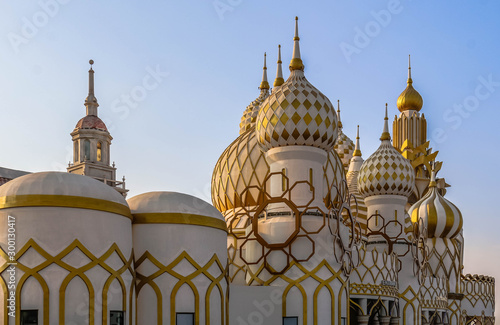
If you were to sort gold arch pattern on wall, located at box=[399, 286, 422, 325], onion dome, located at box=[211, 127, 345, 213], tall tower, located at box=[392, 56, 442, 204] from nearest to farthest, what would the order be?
onion dome, located at box=[211, 127, 345, 213] → gold arch pattern on wall, located at box=[399, 286, 422, 325] → tall tower, located at box=[392, 56, 442, 204]

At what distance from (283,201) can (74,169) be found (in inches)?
734

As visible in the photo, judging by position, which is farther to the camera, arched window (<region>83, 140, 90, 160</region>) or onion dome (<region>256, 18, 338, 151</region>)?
arched window (<region>83, 140, 90, 160</region>)

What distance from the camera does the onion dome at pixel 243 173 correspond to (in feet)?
80.9

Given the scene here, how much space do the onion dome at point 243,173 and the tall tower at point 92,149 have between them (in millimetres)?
12138

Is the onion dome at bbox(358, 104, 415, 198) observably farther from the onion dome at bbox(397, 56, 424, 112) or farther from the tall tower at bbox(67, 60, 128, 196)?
the onion dome at bbox(397, 56, 424, 112)

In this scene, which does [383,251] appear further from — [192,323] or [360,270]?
[192,323]

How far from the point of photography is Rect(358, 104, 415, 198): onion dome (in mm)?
27609

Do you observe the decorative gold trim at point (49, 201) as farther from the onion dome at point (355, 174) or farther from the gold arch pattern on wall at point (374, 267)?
the onion dome at point (355, 174)

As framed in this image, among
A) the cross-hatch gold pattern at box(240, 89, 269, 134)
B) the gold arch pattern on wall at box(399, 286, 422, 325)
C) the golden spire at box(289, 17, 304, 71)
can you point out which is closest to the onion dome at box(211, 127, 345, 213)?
the golden spire at box(289, 17, 304, 71)

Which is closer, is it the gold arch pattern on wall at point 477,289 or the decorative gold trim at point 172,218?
the decorative gold trim at point 172,218

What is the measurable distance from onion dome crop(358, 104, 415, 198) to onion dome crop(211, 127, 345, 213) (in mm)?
2441

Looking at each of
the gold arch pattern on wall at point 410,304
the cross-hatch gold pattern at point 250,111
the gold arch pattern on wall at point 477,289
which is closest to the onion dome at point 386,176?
the gold arch pattern on wall at point 410,304

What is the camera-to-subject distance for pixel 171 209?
54.3ft

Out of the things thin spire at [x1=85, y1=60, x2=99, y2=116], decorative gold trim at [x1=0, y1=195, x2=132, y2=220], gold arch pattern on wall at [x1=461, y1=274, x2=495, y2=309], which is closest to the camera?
decorative gold trim at [x1=0, y1=195, x2=132, y2=220]
